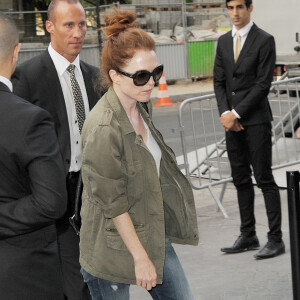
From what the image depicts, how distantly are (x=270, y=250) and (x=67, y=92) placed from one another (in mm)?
2409

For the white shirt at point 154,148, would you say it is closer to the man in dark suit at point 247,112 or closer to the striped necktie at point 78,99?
the striped necktie at point 78,99

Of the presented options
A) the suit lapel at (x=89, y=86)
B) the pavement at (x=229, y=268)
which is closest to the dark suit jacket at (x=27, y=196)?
the suit lapel at (x=89, y=86)

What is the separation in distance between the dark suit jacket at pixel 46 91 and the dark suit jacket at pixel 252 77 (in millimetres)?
1967

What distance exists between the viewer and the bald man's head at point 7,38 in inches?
112

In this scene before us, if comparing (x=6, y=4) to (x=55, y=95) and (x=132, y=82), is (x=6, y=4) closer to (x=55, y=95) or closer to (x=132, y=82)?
(x=55, y=95)

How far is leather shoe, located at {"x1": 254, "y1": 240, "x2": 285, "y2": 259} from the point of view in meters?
5.99

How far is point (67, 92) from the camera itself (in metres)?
4.41

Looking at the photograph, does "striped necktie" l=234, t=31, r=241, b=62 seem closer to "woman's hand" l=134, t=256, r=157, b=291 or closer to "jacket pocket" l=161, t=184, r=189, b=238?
"jacket pocket" l=161, t=184, r=189, b=238

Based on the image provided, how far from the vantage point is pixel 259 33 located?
5988 mm

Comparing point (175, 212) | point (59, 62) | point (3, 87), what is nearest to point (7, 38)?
point (3, 87)

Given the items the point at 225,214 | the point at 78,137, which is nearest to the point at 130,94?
the point at 78,137

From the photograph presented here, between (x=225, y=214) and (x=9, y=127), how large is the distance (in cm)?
498

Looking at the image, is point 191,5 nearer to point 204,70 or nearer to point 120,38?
point 204,70

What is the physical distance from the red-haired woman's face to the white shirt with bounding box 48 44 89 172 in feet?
3.45
